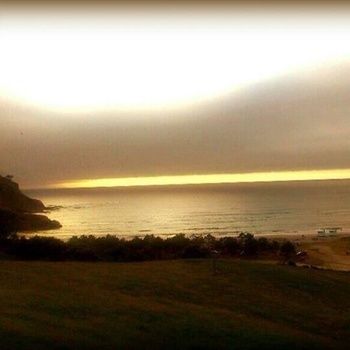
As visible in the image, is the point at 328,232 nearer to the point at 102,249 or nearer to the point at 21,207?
the point at 21,207

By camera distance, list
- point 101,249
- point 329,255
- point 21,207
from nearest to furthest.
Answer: point 101,249
point 329,255
point 21,207

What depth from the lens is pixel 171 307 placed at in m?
6.97

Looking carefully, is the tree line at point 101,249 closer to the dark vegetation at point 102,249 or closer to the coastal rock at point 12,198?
the dark vegetation at point 102,249

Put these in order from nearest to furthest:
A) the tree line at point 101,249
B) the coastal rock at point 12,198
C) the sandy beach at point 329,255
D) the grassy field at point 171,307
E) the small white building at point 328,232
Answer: the grassy field at point 171,307 < the tree line at point 101,249 < the sandy beach at point 329,255 < the small white building at point 328,232 < the coastal rock at point 12,198

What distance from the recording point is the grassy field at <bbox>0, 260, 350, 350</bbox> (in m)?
5.45

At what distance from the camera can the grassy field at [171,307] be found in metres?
5.45

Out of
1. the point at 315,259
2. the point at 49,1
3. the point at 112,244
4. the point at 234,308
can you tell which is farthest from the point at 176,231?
the point at 49,1

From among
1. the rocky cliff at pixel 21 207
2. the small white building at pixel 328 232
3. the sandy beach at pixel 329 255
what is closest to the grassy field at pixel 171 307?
the sandy beach at pixel 329 255

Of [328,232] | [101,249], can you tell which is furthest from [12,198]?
[101,249]

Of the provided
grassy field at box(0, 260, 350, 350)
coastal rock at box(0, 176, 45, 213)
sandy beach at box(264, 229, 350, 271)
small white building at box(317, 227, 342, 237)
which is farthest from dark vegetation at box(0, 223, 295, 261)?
coastal rock at box(0, 176, 45, 213)

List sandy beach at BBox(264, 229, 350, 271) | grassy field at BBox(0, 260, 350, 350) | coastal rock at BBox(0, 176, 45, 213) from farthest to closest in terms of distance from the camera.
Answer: coastal rock at BBox(0, 176, 45, 213), sandy beach at BBox(264, 229, 350, 271), grassy field at BBox(0, 260, 350, 350)

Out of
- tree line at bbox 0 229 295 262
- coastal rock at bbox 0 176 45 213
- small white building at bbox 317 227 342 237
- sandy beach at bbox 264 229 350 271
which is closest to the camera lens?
tree line at bbox 0 229 295 262

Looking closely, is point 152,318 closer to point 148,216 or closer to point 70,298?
point 70,298

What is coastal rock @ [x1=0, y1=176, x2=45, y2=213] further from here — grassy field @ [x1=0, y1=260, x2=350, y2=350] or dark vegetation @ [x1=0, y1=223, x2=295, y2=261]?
grassy field @ [x1=0, y1=260, x2=350, y2=350]
